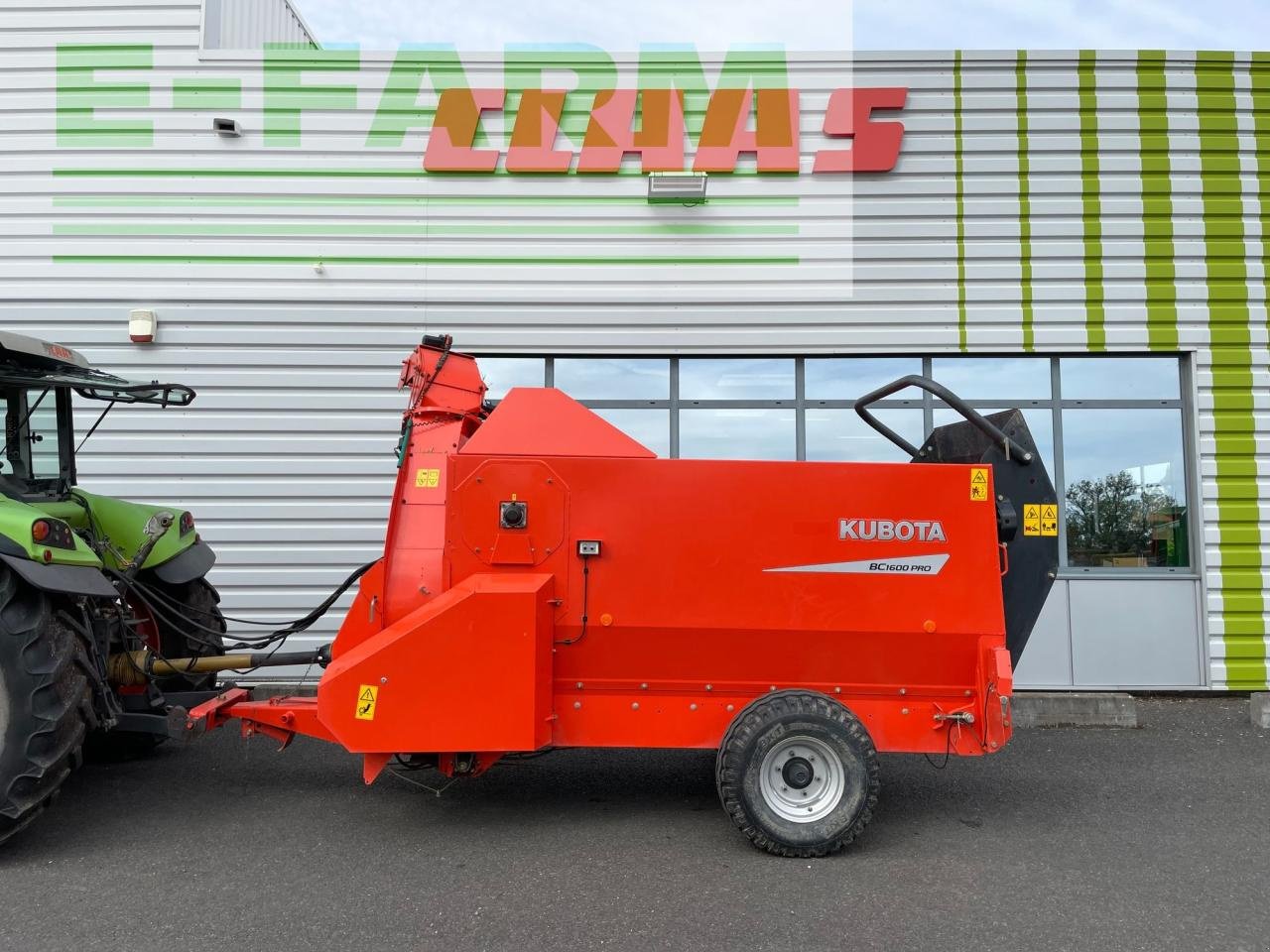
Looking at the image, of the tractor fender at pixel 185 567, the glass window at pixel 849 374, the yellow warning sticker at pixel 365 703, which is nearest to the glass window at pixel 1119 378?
the glass window at pixel 849 374

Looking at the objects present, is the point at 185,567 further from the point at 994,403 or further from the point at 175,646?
the point at 994,403

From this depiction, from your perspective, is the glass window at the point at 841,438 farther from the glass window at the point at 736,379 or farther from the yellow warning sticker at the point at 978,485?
the yellow warning sticker at the point at 978,485

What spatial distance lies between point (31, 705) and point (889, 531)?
4.01 metres

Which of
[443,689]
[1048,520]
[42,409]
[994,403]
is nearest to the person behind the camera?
[443,689]

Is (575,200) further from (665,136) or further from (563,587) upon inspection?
(563,587)

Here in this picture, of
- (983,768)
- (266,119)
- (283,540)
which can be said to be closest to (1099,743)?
(983,768)

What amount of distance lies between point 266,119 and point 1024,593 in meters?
7.34

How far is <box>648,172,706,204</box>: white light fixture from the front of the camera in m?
7.73

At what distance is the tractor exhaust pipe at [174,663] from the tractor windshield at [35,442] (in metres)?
1.06

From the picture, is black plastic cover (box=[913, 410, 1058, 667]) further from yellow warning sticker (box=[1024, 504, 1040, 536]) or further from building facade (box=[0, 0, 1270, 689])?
building facade (box=[0, 0, 1270, 689])

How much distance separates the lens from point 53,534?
4.18m

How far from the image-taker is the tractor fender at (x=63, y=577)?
3.97 meters

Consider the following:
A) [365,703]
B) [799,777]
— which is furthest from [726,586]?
[365,703]

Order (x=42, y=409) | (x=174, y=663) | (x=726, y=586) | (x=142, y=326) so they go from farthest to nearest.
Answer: (x=142, y=326)
(x=42, y=409)
(x=174, y=663)
(x=726, y=586)
